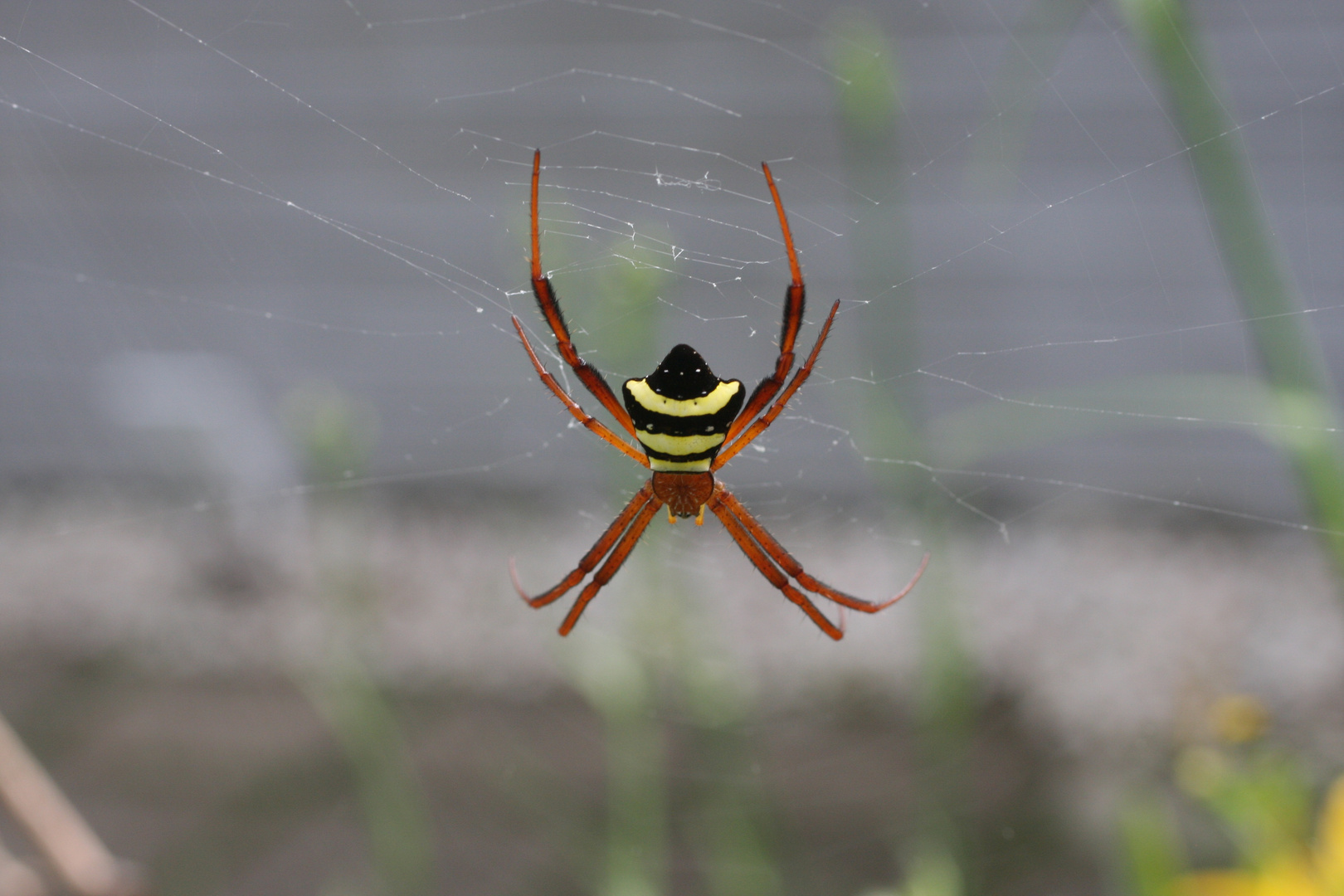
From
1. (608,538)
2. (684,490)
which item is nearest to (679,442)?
(684,490)

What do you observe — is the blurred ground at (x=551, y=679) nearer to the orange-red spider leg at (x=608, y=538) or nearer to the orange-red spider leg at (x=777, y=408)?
the orange-red spider leg at (x=608, y=538)

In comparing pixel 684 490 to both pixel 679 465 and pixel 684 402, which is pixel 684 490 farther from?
pixel 684 402

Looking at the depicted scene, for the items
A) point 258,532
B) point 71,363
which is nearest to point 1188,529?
point 258,532

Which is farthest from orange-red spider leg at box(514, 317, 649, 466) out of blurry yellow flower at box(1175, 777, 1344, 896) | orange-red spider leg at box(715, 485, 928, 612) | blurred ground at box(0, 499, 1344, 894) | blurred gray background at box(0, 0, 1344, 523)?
blurry yellow flower at box(1175, 777, 1344, 896)

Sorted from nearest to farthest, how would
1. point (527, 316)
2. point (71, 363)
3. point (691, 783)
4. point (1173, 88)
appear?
point (1173, 88)
point (527, 316)
point (691, 783)
point (71, 363)

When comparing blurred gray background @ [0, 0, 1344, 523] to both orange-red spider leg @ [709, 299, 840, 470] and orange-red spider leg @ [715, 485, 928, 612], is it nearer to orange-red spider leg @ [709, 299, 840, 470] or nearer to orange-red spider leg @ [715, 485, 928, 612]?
orange-red spider leg @ [715, 485, 928, 612]

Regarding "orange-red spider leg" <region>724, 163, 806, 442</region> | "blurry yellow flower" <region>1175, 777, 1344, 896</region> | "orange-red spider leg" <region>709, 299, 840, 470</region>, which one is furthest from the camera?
"orange-red spider leg" <region>709, 299, 840, 470</region>

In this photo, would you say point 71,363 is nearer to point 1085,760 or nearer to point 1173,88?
point 1085,760
